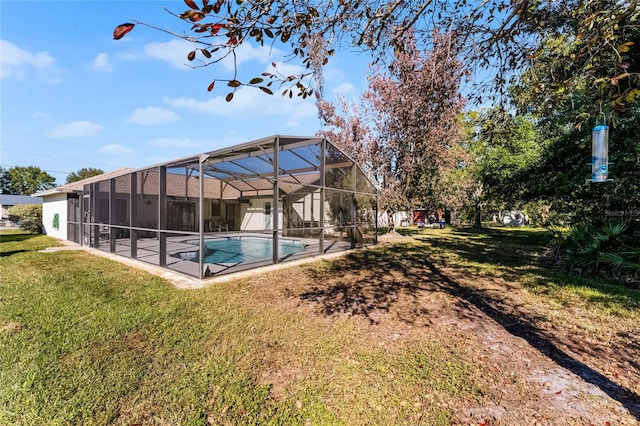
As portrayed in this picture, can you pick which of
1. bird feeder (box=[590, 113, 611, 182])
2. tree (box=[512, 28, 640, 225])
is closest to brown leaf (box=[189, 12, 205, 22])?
bird feeder (box=[590, 113, 611, 182])

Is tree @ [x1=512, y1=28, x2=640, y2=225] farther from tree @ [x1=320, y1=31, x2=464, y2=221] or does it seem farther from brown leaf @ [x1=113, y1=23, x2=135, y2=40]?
brown leaf @ [x1=113, y1=23, x2=135, y2=40]

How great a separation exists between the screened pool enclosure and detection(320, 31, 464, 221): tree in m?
1.97

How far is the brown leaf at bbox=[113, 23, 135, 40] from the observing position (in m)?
1.35

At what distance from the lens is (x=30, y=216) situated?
53.4 feet

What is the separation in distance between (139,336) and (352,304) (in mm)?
2992

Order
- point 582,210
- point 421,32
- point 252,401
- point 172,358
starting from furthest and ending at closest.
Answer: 1. point 582,210
2. point 421,32
3. point 172,358
4. point 252,401

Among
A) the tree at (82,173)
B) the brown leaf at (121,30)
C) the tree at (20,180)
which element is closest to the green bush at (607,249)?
the brown leaf at (121,30)

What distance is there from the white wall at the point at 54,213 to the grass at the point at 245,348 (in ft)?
29.0

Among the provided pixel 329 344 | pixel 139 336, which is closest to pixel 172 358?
pixel 139 336

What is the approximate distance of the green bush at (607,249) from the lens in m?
6.15

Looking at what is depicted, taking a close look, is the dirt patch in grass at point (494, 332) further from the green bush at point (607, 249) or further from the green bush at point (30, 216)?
the green bush at point (30, 216)

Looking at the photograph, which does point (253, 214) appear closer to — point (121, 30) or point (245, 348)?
point (245, 348)

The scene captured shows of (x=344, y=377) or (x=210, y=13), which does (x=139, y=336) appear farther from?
(x=210, y=13)

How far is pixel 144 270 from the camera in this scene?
672 centimetres
